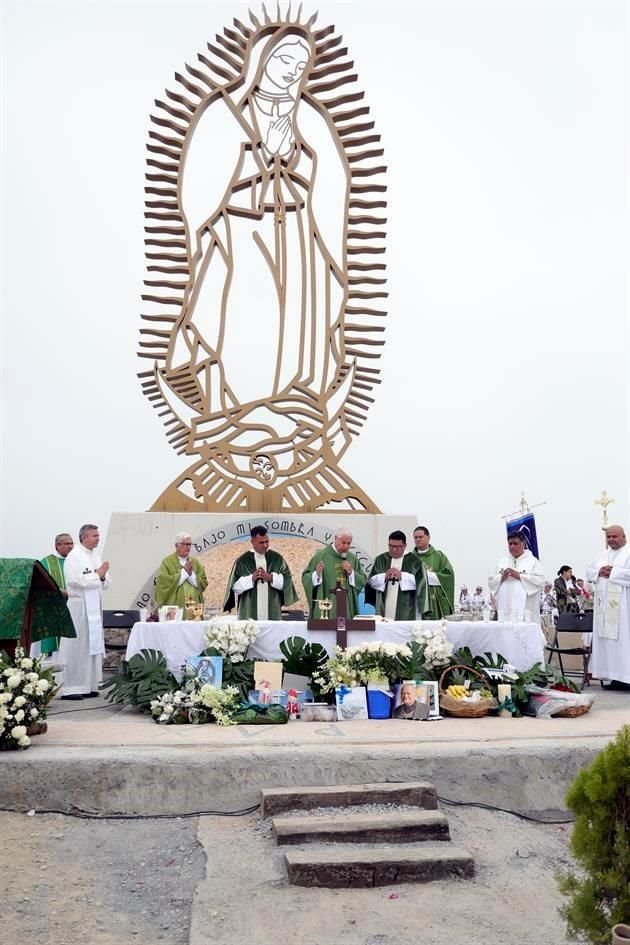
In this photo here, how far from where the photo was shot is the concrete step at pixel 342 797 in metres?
5.05

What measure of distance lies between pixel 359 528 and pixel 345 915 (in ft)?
24.7

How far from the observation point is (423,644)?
289 inches

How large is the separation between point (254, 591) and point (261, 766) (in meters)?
3.37

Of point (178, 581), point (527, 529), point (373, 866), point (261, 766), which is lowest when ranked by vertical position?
point (373, 866)

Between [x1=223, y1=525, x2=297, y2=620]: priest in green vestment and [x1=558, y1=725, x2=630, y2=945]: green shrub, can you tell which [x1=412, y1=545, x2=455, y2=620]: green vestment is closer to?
[x1=223, y1=525, x2=297, y2=620]: priest in green vestment

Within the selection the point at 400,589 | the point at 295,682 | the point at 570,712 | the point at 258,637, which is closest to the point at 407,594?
the point at 400,589

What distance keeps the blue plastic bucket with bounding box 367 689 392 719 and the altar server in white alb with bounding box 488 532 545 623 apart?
10.6 ft

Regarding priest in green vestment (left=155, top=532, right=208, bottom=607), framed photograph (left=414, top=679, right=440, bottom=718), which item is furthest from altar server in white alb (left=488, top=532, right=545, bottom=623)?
priest in green vestment (left=155, top=532, right=208, bottom=607)

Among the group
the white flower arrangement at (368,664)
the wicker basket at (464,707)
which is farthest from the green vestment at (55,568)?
the wicker basket at (464,707)

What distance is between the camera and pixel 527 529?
9.96 meters

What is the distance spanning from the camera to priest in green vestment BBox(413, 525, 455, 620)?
903 centimetres

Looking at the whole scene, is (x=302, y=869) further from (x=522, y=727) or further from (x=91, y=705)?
(x=91, y=705)

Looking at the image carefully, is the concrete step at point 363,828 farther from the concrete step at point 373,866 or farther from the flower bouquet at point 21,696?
the flower bouquet at point 21,696

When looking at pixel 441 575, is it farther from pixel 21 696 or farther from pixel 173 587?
pixel 21 696
